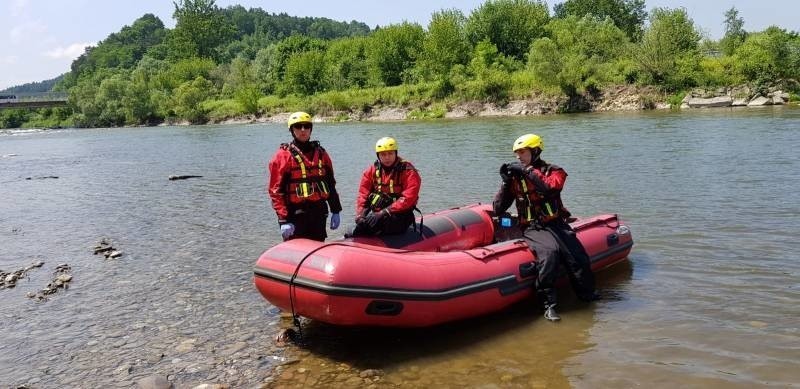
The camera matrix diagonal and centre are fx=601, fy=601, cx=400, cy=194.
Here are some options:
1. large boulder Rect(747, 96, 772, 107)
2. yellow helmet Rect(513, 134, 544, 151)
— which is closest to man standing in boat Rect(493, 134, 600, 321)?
yellow helmet Rect(513, 134, 544, 151)

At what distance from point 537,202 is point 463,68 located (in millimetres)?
44825

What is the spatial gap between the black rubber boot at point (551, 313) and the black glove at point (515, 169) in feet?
4.34

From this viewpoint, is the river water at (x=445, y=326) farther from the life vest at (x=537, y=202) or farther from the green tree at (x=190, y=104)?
the green tree at (x=190, y=104)

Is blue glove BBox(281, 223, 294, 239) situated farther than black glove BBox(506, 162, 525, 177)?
No

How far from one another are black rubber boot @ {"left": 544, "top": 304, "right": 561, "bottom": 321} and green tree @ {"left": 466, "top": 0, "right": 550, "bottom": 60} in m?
52.5

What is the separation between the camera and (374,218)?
595 centimetres

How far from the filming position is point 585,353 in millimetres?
4879

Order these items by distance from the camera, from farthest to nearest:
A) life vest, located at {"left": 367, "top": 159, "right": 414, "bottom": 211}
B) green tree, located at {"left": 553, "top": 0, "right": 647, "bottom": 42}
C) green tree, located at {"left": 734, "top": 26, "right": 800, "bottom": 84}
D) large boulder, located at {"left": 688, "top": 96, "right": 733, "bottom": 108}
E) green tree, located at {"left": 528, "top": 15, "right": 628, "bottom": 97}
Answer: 1. green tree, located at {"left": 553, "top": 0, "right": 647, "bottom": 42}
2. green tree, located at {"left": 528, "top": 15, "right": 628, "bottom": 97}
3. green tree, located at {"left": 734, "top": 26, "right": 800, "bottom": 84}
4. large boulder, located at {"left": 688, "top": 96, "right": 733, "bottom": 108}
5. life vest, located at {"left": 367, "top": 159, "right": 414, "bottom": 211}

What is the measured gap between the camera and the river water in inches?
185

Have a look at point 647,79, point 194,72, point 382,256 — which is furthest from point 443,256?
point 194,72

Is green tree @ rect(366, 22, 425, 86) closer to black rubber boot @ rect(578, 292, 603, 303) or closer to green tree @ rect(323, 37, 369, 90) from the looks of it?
green tree @ rect(323, 37, 369, 90)

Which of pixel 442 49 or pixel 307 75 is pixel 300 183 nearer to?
pixel 442 49

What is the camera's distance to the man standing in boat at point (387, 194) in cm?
595

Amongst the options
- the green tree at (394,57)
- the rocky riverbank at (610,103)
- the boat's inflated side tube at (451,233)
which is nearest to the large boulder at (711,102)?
the rocky riverbank at (610,103)
